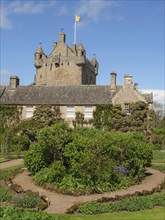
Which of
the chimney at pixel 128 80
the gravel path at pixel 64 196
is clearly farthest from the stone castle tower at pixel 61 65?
the gravel path at pixel 64 196

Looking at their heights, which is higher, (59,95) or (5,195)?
(59,95)

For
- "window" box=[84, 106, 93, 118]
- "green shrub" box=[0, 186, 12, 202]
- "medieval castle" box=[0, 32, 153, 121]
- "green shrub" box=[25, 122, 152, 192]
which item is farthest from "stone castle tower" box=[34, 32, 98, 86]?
"green shrub" box=[0, 186, 12, 202]

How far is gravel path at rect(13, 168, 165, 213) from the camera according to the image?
1437cm

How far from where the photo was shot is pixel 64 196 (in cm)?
1622

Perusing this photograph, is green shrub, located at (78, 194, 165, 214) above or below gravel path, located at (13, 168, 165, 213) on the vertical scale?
above

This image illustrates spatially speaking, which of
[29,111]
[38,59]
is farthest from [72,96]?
[38,59]

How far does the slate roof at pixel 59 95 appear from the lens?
132 ft

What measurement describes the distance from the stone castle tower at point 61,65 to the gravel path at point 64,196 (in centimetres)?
3029

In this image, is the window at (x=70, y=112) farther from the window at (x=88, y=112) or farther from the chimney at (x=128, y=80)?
the chimney at (x=128, y=80)

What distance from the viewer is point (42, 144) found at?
19.5 meters

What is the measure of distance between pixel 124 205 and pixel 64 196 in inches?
149

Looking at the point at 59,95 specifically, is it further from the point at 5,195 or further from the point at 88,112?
the point at 5,195

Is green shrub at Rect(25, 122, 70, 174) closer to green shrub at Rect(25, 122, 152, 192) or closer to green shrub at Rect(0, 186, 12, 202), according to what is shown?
green shrub at Rect(25, 122, 152, 192)

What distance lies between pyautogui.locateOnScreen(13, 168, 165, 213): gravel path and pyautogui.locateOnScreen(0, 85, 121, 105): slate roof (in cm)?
1909
